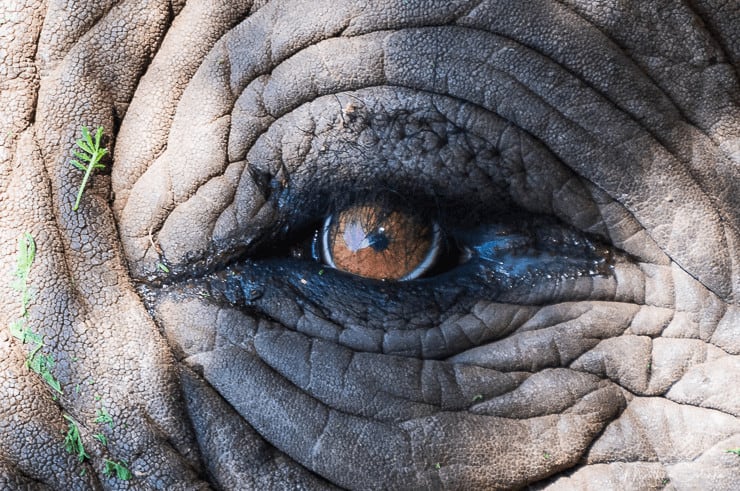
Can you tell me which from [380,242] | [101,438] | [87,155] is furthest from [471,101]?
[101,438]

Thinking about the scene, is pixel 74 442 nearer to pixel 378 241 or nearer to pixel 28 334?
pixel 28 334

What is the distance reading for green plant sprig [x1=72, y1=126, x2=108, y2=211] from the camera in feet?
7.54

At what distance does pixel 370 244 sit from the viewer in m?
2.38

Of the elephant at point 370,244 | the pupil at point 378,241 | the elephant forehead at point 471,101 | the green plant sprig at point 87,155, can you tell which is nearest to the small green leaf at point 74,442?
the elephant at point 370,244

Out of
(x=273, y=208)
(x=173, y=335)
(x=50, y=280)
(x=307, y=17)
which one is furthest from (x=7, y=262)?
(x=307, y=17)

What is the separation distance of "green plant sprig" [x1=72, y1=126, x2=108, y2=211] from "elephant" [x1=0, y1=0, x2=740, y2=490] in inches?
0.4

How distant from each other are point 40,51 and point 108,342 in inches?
35.8

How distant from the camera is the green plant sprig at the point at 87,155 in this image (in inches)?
90.4

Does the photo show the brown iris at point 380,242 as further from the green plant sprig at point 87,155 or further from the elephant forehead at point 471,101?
the green plant sprig at point 87,155

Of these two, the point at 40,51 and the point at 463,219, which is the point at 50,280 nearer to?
the point at 40,51

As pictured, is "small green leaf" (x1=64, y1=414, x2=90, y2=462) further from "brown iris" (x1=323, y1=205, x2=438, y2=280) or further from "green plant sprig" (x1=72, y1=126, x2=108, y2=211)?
"brown iris" (x1=323, y1=205, x2=438, y2=280)

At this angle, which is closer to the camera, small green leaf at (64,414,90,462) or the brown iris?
small green leaf at (64,414,90,462)

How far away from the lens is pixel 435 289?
238cm

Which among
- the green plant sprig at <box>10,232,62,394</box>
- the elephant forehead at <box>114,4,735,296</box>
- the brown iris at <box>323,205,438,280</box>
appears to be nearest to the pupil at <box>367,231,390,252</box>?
the brown iris at <box>323,205,438,280</box>
